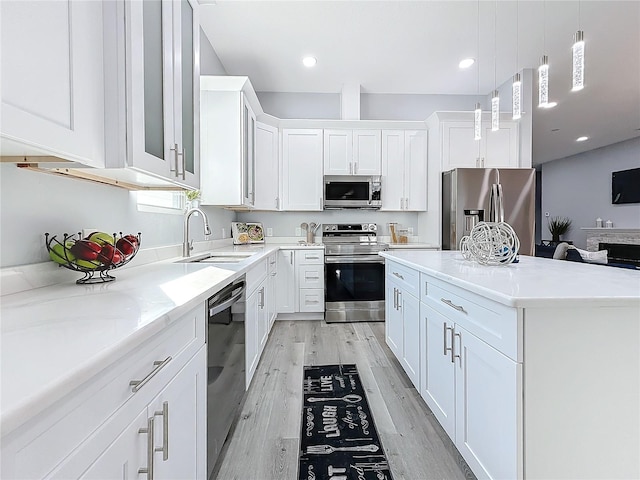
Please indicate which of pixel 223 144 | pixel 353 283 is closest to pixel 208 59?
pixel 223 144

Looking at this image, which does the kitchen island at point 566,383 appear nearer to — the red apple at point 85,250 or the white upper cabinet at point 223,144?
the red apple at point 85,250

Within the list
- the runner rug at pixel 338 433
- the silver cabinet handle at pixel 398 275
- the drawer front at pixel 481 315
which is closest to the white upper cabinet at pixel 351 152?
the silver cabinet handle at pixel 398 275

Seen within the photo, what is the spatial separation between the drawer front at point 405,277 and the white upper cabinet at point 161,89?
56.1 inches

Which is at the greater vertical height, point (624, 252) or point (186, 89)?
point (186, 89)

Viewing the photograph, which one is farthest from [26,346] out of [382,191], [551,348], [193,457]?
[382,191]

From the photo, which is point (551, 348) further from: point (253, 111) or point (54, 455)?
point (253, 111)

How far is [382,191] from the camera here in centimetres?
444

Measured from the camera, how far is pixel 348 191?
438 cm

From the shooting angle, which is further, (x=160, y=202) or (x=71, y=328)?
(x=160, y=202)

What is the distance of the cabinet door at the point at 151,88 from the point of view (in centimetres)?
117

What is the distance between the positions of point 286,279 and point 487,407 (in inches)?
117

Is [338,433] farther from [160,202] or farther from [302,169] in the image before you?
[302,169]

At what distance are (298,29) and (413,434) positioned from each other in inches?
130

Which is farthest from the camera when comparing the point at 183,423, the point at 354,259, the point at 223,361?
the point at 354,259
